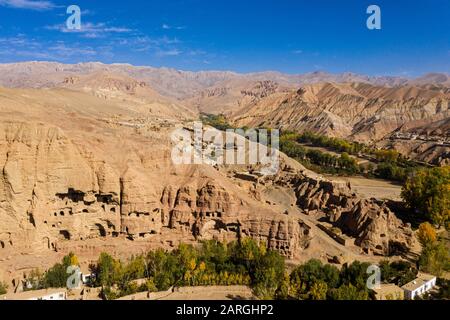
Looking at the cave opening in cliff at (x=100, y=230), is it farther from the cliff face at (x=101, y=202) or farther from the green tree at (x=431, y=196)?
the green tree at (x=431, y=196)

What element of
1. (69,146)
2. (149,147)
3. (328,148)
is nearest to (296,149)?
(328,148)

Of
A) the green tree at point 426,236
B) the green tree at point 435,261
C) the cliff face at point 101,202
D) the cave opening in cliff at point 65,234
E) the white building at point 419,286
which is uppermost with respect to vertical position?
the cliff face at point 101,202

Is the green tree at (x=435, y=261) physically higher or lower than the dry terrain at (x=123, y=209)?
lower

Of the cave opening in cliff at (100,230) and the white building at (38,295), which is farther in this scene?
the cave opening in cliff at (100,230)

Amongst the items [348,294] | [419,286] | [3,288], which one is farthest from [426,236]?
[3,288]

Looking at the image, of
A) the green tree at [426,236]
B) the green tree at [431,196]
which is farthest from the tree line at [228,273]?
the green tree at [431,196]

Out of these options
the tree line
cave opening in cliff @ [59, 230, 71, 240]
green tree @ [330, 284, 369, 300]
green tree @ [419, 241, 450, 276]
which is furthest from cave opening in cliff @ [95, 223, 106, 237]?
green tree @ [419, 241, 450, 276]

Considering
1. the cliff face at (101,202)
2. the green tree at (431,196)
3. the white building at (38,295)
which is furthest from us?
the green tree at (431,196)

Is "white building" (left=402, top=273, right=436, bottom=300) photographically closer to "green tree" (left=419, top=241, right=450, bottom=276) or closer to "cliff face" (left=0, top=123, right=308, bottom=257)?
"green tree" (left=419, top=241, right=450, bottom=276)

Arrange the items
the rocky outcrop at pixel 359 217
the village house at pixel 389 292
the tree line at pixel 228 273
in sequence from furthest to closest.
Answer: the rocky outcrop at pixel 359 217 → the tree line at pixel 228 273 → the village house at pixel 389 292
